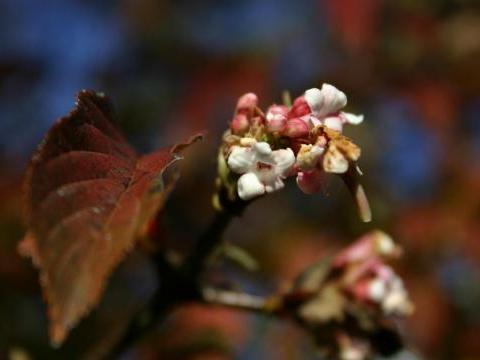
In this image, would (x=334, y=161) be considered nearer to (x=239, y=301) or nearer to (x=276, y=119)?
(x=276, y=119)

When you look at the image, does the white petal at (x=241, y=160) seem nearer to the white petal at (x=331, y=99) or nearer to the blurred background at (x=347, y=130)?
the white petal at (x=331, y=99)

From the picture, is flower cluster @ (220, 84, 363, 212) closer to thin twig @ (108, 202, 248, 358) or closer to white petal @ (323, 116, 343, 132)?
white petal @ (323, 116, 343, 132)

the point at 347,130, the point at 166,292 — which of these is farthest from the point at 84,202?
the point at 347,130

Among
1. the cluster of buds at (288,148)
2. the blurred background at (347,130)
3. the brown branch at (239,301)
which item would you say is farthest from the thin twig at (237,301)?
the blurred background at (347,130)

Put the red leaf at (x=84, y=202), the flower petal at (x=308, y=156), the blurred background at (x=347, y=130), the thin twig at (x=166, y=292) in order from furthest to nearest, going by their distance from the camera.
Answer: the blurred background at (x=347, y=130), the thin twig at (x=166, y=292), the flower petal at (x=308, y=156), the red leaf at (x=84, y=202)

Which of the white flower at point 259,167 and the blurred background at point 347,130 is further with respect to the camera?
the blurred background at point 347,130

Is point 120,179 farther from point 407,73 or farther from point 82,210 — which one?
point 407,73

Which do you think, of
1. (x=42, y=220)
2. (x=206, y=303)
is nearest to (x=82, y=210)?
(x=42, y=220)

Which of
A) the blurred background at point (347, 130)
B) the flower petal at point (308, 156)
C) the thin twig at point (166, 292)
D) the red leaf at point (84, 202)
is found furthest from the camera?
the blurred background at point (347, 130)
